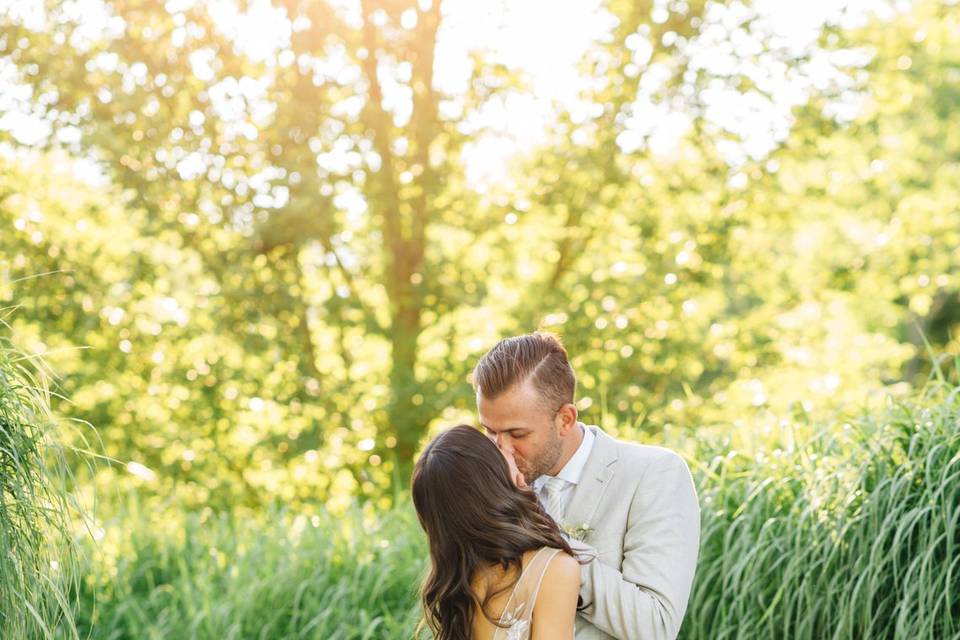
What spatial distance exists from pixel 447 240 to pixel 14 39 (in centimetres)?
337

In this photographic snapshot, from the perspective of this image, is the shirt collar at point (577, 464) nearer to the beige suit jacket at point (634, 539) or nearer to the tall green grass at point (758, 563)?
the beige suit jacket at point (634, 539)

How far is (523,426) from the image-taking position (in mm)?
2885

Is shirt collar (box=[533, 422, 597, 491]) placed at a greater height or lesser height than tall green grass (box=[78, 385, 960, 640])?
greater

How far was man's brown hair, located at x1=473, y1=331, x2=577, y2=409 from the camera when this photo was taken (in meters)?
2.90

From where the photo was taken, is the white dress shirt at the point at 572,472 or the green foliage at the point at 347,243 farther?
the green foliage at the point at 347,243

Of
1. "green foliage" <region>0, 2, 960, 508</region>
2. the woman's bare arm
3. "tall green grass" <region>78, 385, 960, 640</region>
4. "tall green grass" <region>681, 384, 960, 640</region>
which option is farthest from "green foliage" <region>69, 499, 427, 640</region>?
"green foliage" <region>0, 2, 960, 508</region>

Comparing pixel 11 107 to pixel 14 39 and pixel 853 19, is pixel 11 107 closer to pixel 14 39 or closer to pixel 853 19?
pixel 14 39

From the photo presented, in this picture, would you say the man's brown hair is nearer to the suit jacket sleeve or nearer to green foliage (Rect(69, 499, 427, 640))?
the suit jacket sleeve

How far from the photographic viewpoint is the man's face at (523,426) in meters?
2.88

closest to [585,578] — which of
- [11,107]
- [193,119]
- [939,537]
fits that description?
[939,537]

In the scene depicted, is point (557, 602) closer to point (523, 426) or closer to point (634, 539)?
point (634, 539)

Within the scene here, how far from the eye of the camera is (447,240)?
8.74 m

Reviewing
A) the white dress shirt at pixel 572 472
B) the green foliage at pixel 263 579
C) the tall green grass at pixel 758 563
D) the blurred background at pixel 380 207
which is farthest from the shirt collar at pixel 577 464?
the blurred background at pixel 380 207

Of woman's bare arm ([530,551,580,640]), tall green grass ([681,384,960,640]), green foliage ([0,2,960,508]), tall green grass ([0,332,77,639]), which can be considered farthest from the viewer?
green foliage ([0,2,960,508])
